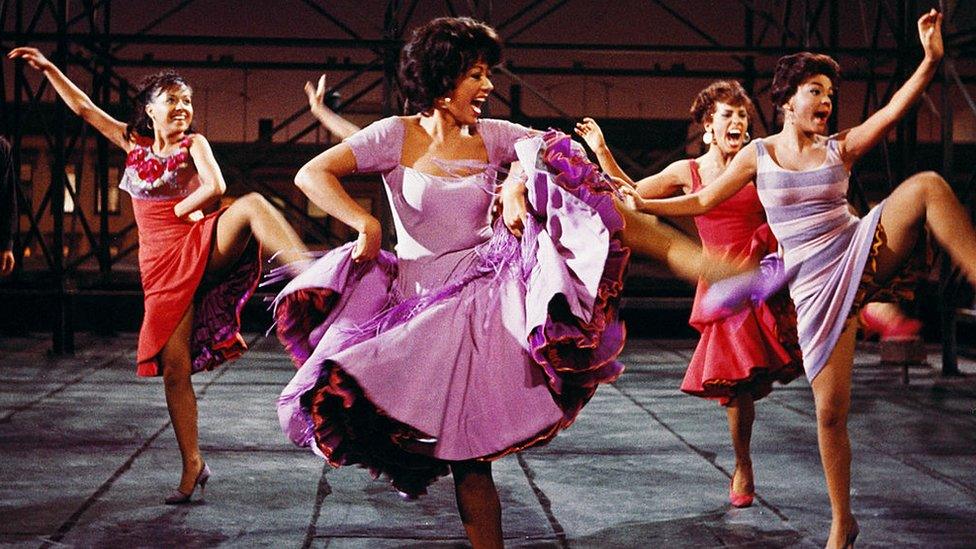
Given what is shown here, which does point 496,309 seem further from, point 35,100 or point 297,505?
point 35,100

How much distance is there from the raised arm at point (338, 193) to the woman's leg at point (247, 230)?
874 mm

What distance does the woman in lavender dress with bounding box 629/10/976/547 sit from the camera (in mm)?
3248

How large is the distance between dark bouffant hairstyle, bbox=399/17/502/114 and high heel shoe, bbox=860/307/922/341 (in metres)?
1.75

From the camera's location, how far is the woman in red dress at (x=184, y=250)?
4.04 m

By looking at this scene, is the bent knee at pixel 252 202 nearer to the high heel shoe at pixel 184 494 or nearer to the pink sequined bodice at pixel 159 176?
the pink sequined bodice at pixel 159 176

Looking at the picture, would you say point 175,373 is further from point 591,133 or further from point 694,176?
point 694,176

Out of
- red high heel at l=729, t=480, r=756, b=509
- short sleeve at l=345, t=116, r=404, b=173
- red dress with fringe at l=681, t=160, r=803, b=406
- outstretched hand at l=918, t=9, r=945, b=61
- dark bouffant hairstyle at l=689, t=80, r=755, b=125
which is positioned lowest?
red high heel at l=729, t=480, r=756, b=509

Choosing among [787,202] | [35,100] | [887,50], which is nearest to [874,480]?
[787,202]

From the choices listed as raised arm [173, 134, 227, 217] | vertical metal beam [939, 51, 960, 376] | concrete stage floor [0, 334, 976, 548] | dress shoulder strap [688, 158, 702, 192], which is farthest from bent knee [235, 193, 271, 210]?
vertical metal beam [939, 51, 960, 376]

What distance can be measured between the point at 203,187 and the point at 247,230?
0.22m

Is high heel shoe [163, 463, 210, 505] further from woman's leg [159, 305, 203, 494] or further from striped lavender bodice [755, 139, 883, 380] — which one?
striped lavender bodice [755, 139, 883, 380]

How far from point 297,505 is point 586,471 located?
1235 millimetres

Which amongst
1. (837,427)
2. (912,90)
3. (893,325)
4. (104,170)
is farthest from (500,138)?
(104,170)

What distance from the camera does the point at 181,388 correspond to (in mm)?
4082
